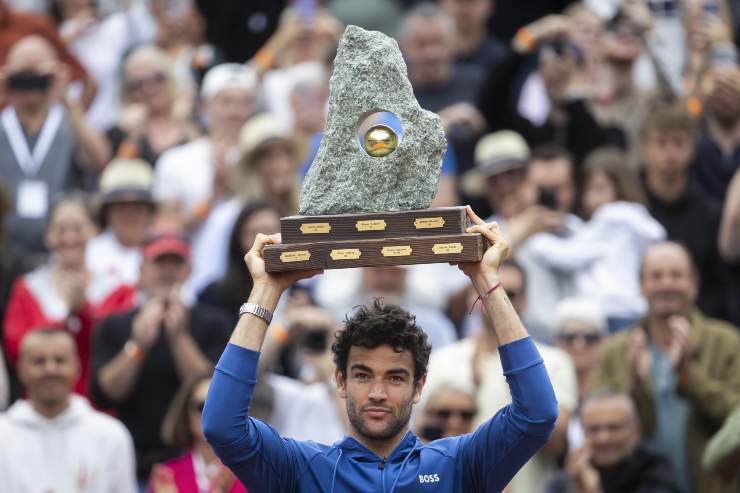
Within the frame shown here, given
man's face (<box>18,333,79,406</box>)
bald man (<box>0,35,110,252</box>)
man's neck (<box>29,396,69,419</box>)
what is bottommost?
man's neck (<box>29,396,69,419</box>)

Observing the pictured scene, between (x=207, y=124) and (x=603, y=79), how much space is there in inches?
132

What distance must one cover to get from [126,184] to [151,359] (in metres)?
2.17

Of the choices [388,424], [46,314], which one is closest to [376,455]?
[388,424]

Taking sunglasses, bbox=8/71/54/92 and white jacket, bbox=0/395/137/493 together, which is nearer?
white jacket, bbox=0/395/137/493

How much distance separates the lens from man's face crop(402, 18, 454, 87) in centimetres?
1450

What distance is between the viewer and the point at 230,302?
1193cm

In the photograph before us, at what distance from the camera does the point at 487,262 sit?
6.82m

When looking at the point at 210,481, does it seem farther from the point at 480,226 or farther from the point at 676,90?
the point at 676,90

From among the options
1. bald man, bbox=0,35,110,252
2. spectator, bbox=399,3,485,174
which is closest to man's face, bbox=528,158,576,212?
spectator, bbox=399,3,485,174

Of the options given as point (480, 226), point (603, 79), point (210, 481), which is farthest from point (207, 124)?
point (480, 226)

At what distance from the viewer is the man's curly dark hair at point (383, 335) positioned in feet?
22.6

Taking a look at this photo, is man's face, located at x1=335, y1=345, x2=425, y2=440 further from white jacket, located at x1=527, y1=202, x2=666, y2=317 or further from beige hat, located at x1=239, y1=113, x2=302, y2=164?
beige hat, located at x1=239, y1=113, x2=302, y2=164

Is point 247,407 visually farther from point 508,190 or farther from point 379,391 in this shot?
point 508,190

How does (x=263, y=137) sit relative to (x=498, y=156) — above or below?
above
